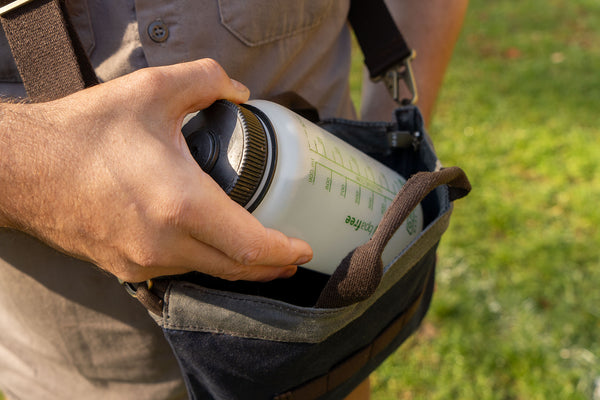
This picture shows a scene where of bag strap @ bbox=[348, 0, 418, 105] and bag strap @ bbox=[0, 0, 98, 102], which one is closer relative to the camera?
bag strap @ bbox=[0, 0, 98, 102]

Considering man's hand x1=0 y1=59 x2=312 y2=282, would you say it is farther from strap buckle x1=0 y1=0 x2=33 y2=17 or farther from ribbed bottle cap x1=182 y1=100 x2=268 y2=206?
strap buckle x1=0 y1=0 x2=33 y2=17

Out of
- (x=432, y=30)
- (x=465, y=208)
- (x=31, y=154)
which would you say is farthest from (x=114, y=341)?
(x=465, y=208)

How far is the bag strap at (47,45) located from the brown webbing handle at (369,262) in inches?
17.6

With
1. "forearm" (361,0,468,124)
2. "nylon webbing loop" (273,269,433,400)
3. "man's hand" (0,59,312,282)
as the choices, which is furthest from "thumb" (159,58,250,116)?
"forearm" (361,0,468,124)

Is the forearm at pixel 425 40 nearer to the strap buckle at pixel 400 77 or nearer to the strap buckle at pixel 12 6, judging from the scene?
the strap buckle at pixel 400 77

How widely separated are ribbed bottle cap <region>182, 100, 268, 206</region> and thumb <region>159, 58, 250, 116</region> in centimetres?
2

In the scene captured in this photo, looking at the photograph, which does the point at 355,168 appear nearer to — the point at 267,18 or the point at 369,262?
the point at 369,262

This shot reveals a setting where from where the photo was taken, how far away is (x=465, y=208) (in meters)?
2.66

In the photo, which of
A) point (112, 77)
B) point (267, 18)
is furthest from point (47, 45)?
point (267, 18)

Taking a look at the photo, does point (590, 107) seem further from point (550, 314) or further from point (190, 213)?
point (190, 213)

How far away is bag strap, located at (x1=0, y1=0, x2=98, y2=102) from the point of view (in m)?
0.71

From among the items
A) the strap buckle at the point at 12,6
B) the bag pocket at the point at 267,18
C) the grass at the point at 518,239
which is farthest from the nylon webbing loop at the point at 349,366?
the grass at the point at 518,239

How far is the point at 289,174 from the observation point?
0.67 metres

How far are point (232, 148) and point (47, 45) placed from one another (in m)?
0.31
